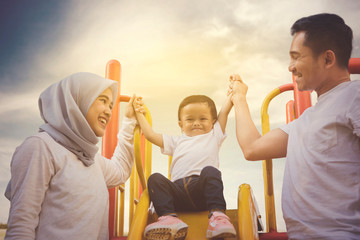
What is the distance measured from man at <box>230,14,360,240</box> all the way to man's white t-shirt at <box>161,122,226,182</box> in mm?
598

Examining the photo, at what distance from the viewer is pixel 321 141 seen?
1.74 metres

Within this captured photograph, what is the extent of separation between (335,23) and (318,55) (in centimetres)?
22

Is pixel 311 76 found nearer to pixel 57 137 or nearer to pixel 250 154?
pixel 250 154

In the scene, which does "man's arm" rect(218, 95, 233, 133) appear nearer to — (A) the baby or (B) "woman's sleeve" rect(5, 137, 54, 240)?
(A) the baby

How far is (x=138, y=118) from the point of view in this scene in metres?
2.82

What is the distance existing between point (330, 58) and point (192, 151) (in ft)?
4.13

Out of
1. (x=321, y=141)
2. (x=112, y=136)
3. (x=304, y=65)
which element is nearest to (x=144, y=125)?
(x=112, y=136)

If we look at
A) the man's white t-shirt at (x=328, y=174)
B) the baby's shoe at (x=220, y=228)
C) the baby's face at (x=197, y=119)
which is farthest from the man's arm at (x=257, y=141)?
the baby's face at (x=197, y=119)

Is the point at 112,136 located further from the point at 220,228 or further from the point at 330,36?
the point at 330,36

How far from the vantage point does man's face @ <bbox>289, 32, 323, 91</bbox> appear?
1920 millimetres

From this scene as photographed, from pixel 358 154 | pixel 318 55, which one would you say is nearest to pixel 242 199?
pixel 358 154

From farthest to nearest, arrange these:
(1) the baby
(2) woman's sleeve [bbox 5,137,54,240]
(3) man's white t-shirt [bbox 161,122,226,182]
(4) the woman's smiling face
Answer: (3) man's white t-shirt [bbox 161,122,226,182], (4) the woman's smiling face, (1) the baby, (2) woman's sleeve [bbox 5,137,54,240]

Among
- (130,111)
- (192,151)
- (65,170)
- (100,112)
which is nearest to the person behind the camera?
(65,170)

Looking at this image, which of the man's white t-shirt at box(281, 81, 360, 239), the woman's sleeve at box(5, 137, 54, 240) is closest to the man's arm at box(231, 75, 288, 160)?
the man's white t-shirt at box(281, 81, 360, 239)
